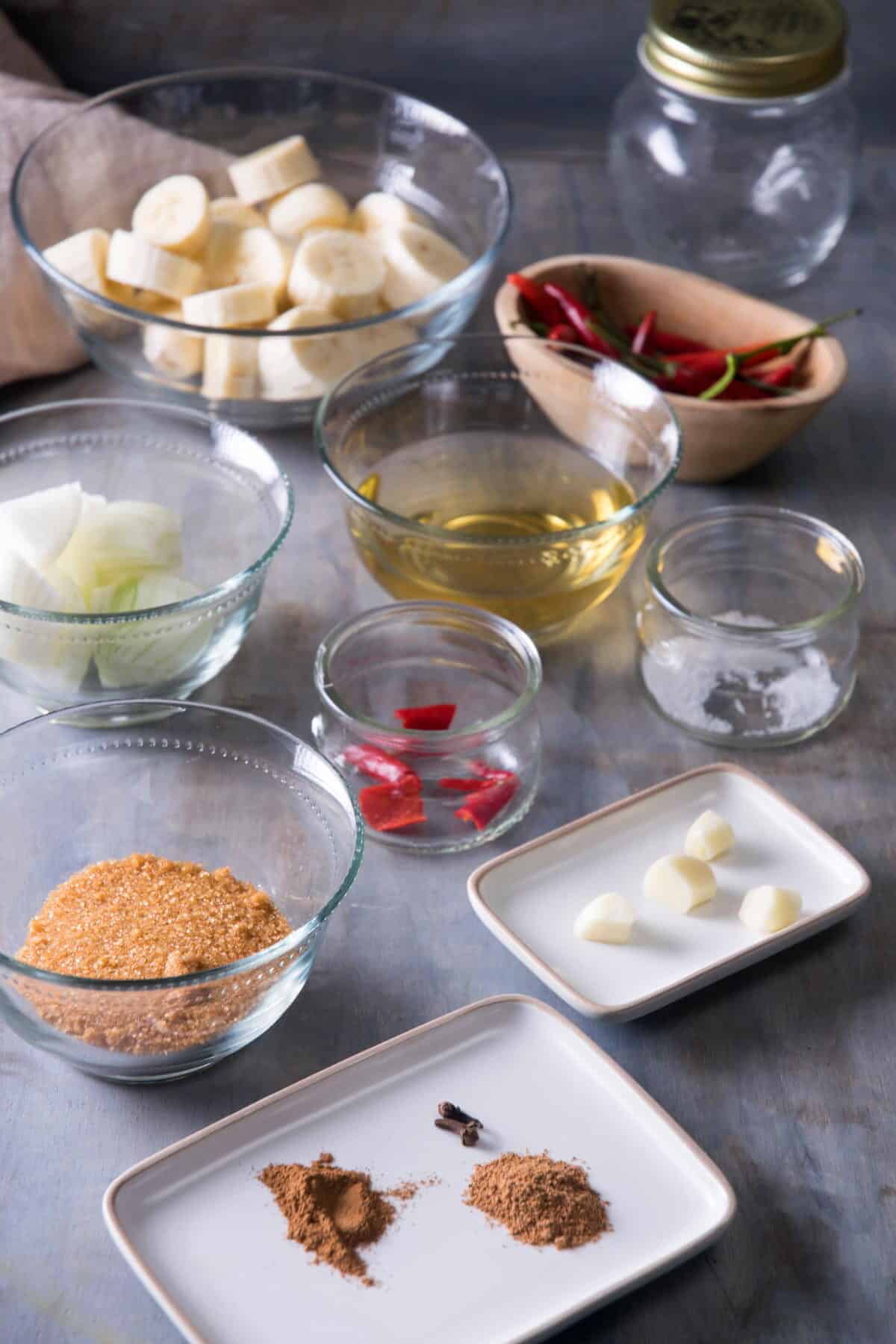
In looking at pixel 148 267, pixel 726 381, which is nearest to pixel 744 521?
pixel 726 381

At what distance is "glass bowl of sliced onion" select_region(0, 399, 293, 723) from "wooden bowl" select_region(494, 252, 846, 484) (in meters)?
0.32

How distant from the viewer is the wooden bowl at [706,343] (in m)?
1.41

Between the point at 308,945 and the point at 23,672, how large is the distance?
14.6 inches

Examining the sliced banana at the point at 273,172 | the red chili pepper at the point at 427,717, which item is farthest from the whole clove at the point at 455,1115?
the sliced banana at the point at 273,172

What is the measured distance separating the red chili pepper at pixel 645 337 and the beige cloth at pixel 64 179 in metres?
0.52

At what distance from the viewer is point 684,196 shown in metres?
1.74

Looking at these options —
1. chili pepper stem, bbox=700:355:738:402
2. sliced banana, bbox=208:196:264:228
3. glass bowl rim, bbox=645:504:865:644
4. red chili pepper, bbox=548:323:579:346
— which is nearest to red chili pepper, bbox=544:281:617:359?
red chili pepper, bbox=548:323:579:346

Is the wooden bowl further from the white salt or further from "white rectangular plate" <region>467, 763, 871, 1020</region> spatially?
"white rectangular plate" <region>467, 763, 871, 1020</region>

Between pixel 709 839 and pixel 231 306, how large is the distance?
28.1 inches

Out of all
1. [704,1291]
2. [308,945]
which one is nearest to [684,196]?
[308,945]

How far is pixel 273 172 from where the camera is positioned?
1.64 metres

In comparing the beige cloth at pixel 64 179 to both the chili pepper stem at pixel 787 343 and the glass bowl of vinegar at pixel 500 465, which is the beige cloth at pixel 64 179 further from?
the chili pepper stem at pixel 787 343

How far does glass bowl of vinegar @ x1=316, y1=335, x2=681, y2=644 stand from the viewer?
4.15 feet

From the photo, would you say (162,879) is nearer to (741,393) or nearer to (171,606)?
(171,606)
